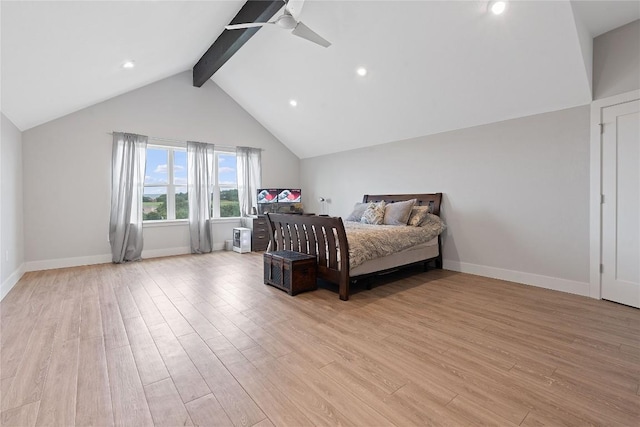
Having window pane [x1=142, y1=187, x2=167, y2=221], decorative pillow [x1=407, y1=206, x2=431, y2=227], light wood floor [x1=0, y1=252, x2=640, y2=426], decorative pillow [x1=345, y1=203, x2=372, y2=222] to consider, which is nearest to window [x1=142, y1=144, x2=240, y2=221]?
window pane [x1=142, y1=187, x2=167, y2=221]

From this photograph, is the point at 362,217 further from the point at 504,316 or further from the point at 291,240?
the point at 504,316

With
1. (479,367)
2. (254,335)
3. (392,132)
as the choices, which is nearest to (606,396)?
(479,367)

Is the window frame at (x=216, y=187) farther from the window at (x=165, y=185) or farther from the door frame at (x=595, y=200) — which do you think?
the door frame at (x=595, y=200)

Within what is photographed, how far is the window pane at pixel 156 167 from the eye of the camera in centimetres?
556

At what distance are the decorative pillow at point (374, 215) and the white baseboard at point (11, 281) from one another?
4.51m

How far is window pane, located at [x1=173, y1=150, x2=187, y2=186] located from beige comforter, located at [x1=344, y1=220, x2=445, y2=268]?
395cm

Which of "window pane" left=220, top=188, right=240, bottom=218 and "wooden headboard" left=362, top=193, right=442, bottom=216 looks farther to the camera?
"window pane" left=220, top=188, right=240, bottom=218

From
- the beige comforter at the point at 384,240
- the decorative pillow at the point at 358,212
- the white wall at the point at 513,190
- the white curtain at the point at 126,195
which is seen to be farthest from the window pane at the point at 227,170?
the beige comforter at the point at 384,240

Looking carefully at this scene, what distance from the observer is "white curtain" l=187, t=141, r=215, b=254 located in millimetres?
5793

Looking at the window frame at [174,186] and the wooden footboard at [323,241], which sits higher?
the window frame at [174,186]

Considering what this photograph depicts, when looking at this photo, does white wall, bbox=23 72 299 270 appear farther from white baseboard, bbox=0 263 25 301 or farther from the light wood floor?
the light wood floor

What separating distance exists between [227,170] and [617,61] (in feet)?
20.5

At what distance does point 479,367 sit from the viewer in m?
1.87

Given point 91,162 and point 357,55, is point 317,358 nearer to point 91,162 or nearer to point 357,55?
point 357,55
